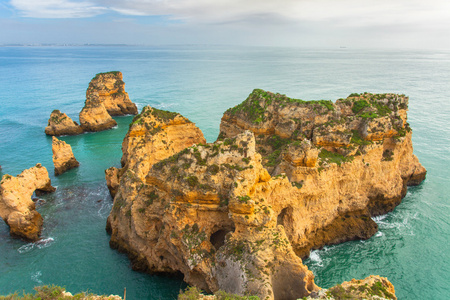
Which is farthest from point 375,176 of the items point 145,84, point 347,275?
point 145,84

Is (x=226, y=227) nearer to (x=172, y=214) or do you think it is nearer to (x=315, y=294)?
(x=172, y=214)

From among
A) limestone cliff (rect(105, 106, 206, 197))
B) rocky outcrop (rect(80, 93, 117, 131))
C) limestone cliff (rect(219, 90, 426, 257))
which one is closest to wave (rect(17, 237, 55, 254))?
limestone cliff (rect(105, 106, 206, 197))

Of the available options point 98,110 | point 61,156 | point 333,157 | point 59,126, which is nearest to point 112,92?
point 98,110

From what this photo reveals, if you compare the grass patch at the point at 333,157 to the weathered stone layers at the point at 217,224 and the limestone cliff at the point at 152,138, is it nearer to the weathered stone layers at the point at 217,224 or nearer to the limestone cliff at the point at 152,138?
the weathered stone layers at the point at 217,224

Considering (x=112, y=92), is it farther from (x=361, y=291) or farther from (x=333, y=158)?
(x=361, y=291)

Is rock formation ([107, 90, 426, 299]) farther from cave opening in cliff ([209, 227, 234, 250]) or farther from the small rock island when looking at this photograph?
the small rock island
